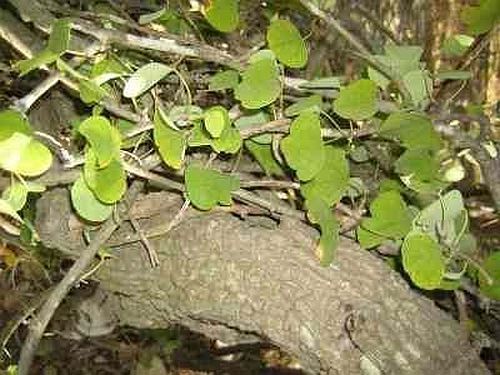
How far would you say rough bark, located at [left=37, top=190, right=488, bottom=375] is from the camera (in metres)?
0.67

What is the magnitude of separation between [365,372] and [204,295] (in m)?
0.17

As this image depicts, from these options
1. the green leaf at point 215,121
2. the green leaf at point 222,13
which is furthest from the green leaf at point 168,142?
the green leaf at point 222,13

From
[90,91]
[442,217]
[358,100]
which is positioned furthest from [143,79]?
[442,217]

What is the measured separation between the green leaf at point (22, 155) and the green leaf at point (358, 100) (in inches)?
8.8

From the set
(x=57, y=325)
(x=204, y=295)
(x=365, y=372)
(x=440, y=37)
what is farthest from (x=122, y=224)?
(x=440, y=37)

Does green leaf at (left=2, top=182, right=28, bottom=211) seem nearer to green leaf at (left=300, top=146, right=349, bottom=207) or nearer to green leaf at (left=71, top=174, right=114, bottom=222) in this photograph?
green leaf at (left=71, top=174, right=114, bottom=222)

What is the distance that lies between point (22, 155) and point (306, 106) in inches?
8.7

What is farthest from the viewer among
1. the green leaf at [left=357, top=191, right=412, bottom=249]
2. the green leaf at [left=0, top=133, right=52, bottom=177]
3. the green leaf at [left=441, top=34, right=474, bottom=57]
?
the green leaf at [left=441, top=34, right=474, bottom=57]

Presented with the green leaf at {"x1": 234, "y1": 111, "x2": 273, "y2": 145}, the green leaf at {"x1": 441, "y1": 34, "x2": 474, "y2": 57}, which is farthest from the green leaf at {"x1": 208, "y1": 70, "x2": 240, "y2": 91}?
the green leaf at {"x1": 441, "y1": 34, "x2": 474, "y2": 57}

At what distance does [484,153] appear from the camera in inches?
25.4

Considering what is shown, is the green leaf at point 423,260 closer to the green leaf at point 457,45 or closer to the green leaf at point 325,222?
the green leaf at point 325,222

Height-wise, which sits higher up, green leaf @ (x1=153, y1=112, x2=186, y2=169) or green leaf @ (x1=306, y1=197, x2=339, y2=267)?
green leaf @ (x1=153, y1=112, x2=186, y2=169)

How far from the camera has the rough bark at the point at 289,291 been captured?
67 cm

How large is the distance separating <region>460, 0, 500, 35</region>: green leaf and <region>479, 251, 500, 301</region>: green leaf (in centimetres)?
20
